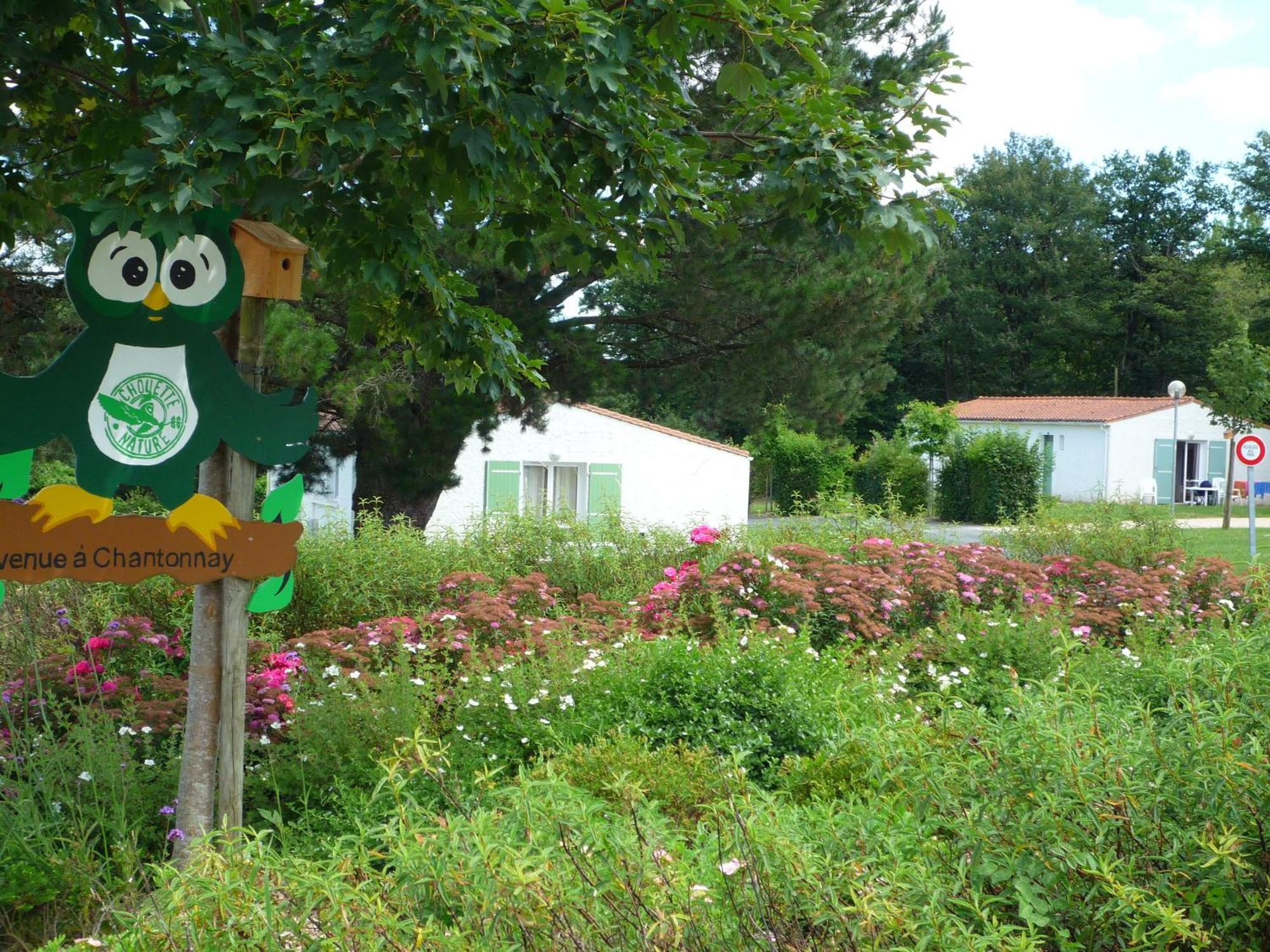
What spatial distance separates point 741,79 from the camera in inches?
131

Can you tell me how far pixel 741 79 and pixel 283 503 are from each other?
77.2 inches

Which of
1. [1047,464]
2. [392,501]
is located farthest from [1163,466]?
[392,501]

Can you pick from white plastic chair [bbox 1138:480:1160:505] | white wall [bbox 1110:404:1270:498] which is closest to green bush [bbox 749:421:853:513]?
white plastic chair [bbox 1138:480:1160:505]

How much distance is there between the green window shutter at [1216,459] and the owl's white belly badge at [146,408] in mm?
41072

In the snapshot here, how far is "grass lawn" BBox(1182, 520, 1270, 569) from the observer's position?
58.1 feet

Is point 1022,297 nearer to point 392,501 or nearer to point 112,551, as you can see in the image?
point 392,501

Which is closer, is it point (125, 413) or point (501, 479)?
point (125, 413)

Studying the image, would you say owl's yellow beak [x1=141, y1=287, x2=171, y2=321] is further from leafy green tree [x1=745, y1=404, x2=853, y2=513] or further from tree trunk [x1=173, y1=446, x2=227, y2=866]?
leafy green tree [x1=745, y1=404, x2=853, y2=513]

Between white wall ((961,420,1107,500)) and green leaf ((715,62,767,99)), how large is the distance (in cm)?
3362

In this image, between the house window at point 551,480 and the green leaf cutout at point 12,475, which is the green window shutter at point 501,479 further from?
the green leaf cutout at point 12,475

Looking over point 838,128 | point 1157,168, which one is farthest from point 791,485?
point 838,128

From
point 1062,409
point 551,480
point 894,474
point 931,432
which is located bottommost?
point 551,480

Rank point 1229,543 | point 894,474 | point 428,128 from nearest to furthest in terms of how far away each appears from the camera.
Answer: point 428,128 → point 1229,543 → point 894,474

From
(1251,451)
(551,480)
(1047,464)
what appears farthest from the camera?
(1047,464)
